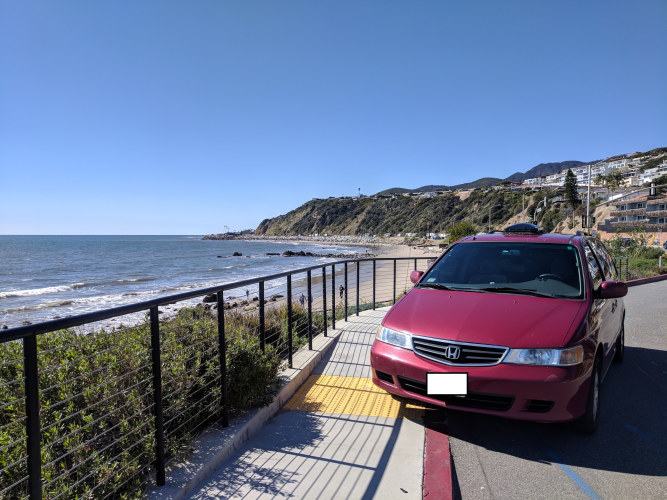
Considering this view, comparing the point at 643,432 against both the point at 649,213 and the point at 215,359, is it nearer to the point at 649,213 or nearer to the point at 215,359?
the point at 215,359

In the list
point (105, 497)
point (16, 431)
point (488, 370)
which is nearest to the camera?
point (105, 497)

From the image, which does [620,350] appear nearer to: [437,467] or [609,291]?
[609,291]

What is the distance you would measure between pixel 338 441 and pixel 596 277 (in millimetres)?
3101

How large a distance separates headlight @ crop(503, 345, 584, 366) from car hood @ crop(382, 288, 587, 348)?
47 millimetres

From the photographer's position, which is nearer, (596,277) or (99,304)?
(596,277)

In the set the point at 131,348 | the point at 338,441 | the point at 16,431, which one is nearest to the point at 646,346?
the point at 338,441

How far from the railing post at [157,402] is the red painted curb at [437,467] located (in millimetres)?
1620

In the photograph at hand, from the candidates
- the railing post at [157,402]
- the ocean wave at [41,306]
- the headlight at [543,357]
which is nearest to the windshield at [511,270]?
the headlight at [543,357]

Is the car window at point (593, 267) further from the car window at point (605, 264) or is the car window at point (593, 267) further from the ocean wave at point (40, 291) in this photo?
the ocean wave at point (40, 291)

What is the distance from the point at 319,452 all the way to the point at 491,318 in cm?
172

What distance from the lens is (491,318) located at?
3.55 meters

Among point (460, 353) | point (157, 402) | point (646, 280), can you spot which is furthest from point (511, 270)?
point (646, 280)

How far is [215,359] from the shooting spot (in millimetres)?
3432

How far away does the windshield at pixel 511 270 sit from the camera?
4.14 metres
